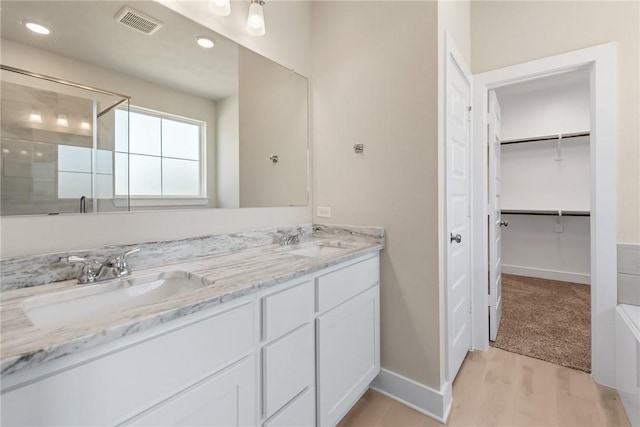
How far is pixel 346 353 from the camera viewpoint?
1409mm

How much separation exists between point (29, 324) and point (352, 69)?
6.29 feet

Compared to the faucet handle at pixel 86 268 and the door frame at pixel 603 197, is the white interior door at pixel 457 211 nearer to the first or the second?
A: the door frame at pixel 603 197

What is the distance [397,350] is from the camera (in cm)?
168

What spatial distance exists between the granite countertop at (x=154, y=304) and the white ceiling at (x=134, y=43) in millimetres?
844

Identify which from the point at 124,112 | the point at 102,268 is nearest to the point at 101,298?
the point at 102,268

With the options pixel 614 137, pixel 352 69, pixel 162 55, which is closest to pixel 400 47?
pixel 352 69

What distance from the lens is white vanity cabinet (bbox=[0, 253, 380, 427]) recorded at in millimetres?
594

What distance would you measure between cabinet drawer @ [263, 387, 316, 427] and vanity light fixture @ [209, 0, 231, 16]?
181 cm

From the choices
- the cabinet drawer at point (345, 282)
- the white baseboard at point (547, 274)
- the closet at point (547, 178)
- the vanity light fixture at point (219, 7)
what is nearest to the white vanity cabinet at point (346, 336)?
the cabinet drawer at point (345, 282)

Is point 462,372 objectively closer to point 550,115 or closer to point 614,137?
point 614,137

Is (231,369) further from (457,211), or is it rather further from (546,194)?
(546,194)

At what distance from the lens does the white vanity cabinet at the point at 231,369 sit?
1.95 feet

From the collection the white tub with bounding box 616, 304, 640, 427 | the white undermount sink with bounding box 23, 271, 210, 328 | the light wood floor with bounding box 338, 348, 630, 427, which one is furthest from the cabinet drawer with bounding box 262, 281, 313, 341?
the white tub with bounding box 616, 304, 640, 427

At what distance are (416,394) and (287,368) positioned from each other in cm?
94
